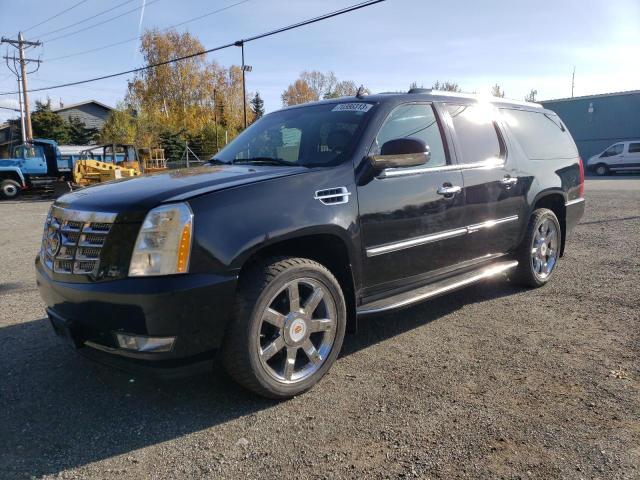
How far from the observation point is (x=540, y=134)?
5398 millimetres

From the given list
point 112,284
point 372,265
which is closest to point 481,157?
point 372,265

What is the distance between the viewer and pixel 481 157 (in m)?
4.41

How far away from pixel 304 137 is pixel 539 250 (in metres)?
2.96

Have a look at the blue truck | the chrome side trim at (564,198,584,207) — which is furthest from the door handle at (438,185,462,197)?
the blue truck

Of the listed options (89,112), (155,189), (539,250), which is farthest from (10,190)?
(89,112)

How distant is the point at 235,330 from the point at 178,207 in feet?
2.39

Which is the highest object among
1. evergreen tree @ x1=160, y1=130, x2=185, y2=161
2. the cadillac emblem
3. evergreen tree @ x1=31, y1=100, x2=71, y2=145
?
evergreen tree @ x1=31, y1=100, x2=71, y2=145

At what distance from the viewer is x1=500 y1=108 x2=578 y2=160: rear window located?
16.6 feet

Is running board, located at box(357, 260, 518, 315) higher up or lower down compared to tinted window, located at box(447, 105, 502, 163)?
lower down

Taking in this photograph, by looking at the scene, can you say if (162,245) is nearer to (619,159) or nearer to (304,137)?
(304,137)

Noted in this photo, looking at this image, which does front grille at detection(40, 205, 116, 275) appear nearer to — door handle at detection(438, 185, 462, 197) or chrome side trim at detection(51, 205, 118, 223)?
chrome side trim at detection(51, 205, 118, 223)

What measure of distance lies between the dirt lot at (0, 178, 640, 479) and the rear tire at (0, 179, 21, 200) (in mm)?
18620

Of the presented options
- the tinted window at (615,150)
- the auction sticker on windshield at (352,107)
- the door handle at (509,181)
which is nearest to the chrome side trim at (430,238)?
the door handle at (509,181)

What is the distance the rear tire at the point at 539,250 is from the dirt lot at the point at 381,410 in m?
0.71
